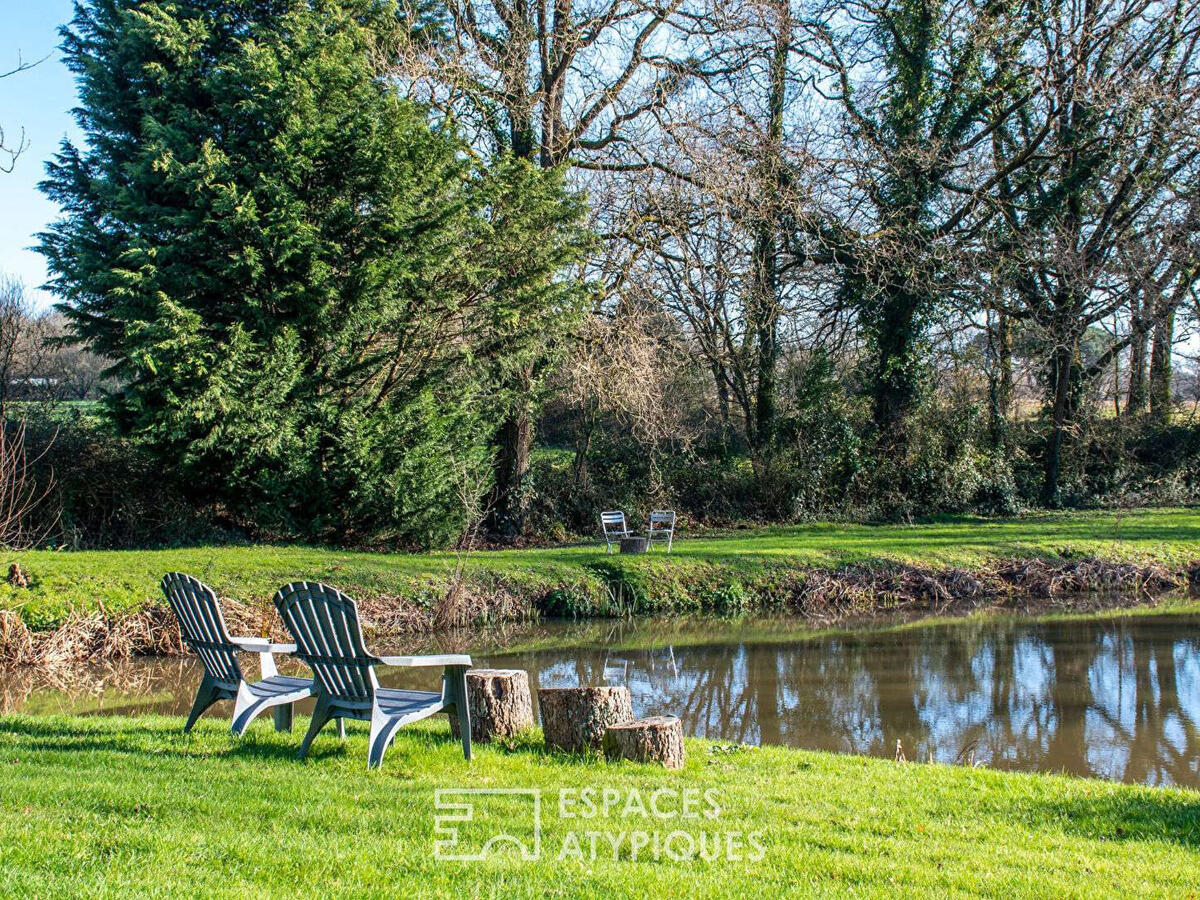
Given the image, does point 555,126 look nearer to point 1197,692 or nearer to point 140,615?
point 140,615

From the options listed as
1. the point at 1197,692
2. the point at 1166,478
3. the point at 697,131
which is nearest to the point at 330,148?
the point at 697,131

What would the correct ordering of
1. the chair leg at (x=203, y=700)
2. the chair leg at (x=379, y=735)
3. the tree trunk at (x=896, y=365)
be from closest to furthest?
the chair leg at (x=379, y=735), the chair leg at (x=203, y=700), the tree trunk at (x=896, y=365)

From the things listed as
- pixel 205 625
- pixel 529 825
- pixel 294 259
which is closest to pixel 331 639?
pixel 205 625

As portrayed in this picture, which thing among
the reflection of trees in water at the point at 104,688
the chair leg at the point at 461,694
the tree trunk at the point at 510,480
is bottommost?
the reflection of trees in water at the point at 104,688

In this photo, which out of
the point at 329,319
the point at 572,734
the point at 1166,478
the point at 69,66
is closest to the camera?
the point at 572,734

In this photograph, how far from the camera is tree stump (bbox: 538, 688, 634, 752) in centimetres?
620

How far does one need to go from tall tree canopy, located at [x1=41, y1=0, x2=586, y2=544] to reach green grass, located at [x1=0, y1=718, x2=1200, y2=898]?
29.7 feet

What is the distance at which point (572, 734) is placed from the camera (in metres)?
6.24

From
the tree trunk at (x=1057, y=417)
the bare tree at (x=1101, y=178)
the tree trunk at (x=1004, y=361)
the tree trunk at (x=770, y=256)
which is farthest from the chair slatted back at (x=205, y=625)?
the tree trunk at (x=1057, y=417)

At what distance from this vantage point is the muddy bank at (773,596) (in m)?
13.1

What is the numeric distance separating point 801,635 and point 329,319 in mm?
8393

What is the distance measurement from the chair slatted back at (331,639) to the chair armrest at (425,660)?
0.10 metres

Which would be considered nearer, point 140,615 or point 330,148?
point 140,615

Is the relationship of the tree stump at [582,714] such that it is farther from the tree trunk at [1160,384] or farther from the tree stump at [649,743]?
the tree trunk at [1160,384]
